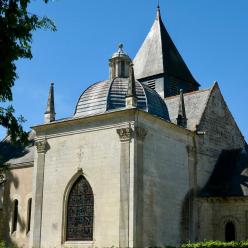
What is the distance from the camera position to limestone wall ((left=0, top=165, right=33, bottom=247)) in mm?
27969

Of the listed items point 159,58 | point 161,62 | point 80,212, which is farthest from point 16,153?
point 159,58

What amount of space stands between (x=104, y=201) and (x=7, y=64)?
12239 mm

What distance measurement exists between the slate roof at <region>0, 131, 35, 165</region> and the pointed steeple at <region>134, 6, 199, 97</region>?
9.39m

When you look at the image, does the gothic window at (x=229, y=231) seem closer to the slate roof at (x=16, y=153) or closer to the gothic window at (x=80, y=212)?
the gothic window at (x=80, y=212)

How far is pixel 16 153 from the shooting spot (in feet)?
104

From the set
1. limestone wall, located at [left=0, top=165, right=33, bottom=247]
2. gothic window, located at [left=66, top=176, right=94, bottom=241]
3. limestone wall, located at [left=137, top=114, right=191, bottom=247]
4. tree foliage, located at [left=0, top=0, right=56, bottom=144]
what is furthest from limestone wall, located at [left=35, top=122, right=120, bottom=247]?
tree foliage, located at [left=0, top=0, right=56, bottom=144]

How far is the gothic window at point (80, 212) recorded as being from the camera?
2213 cm

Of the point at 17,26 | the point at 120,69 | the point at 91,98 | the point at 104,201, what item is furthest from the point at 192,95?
the point at 17,26

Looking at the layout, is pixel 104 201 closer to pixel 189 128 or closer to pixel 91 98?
pixel 91 98

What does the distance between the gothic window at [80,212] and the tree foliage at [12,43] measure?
461 inches

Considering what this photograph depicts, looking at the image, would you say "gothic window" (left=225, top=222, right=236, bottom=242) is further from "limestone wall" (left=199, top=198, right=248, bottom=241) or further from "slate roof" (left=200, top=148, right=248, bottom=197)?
"slate roof" (left=200, top=148, right=248, bottom=197)

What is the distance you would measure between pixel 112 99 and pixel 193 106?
6196 millimetres

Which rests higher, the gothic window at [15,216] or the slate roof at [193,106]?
the slate roof at [193,106]

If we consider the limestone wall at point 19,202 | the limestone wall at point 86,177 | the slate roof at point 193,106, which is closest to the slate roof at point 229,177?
the slate roof at point 193,106
